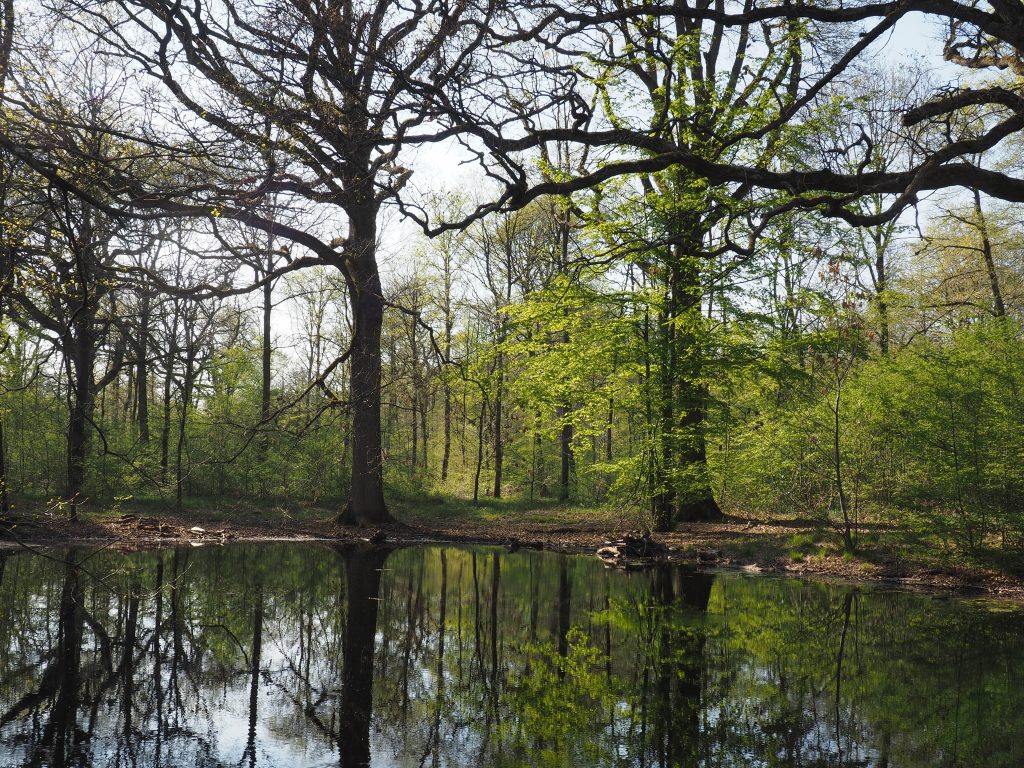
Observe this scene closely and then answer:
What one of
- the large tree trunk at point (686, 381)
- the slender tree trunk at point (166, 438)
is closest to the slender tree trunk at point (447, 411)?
the slender tree trunk at point (166, 438)

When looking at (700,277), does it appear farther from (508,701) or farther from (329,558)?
(508,701)

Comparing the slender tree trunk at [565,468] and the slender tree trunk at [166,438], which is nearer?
the slender tree trunk at [166,438]

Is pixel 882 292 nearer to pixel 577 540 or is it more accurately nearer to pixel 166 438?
pixel 577 540

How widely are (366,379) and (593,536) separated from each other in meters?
6.62

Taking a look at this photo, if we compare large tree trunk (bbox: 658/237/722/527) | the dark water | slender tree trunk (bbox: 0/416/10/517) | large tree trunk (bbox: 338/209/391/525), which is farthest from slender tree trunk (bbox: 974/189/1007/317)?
slender tree trunk (bbox: 0/416/10/517)

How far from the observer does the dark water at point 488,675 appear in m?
4.93

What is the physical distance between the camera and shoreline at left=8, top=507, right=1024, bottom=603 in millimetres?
12898

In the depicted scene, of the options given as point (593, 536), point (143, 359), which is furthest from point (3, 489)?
point (143, 359)

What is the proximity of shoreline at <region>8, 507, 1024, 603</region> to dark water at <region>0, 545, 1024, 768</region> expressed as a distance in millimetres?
1969

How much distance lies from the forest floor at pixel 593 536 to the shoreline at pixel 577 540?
23mm

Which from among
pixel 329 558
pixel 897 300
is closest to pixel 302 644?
pixel 329 558

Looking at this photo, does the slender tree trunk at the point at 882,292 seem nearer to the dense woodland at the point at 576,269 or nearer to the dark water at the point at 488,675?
the dense woodland at the point at 576,269

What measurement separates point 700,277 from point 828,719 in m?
13.5

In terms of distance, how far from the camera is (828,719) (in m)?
5.67
